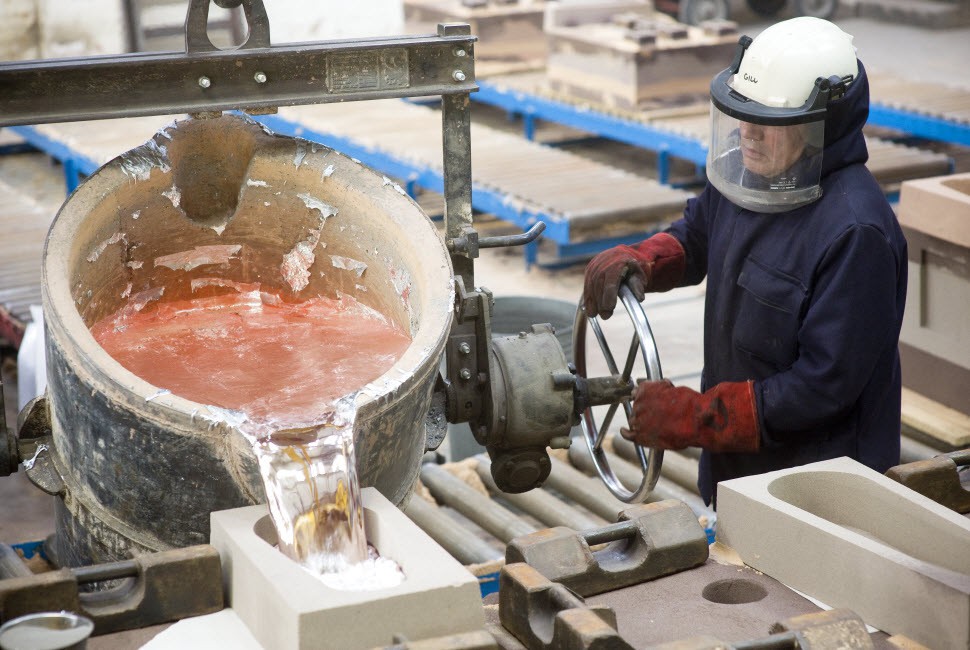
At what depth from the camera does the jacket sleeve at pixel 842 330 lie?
258cm

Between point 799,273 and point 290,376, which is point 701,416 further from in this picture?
point 290,376

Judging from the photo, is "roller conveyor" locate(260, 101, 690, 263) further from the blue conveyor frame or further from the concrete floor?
the blue conveyor frame

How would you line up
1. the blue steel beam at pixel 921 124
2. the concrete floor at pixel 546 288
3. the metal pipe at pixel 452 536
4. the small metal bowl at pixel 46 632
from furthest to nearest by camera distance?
the blue steel beam at pixel 921 124
the concrete floor at pixel 546 288
the metal pipe at pixel 452 536
the small metal bowl at pixel 46 632

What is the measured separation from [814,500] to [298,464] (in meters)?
0.90

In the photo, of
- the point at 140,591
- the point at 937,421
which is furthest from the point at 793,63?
the point at 937,421

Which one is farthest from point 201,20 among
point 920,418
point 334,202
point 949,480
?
point 920,418

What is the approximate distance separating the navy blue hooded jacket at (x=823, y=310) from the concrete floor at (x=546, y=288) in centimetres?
207

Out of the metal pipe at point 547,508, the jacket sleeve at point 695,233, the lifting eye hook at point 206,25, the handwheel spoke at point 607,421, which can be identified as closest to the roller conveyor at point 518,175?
the metal pipe at point 547,508

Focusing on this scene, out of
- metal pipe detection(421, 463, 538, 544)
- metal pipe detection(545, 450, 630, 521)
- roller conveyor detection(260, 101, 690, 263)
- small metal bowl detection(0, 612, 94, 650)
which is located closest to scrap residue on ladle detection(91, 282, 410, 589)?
small metal bowl detection(0, 612, 94, 650)

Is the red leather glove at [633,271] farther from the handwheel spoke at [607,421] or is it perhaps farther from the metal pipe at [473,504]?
the metal pipe at [473,504]

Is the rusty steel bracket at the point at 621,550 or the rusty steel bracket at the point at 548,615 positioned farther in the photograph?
the rusty steel bracket at the point at 621,550

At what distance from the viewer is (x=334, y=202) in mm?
2754

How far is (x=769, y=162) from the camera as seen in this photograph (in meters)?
2.69

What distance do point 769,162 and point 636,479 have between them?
68.1 inches
